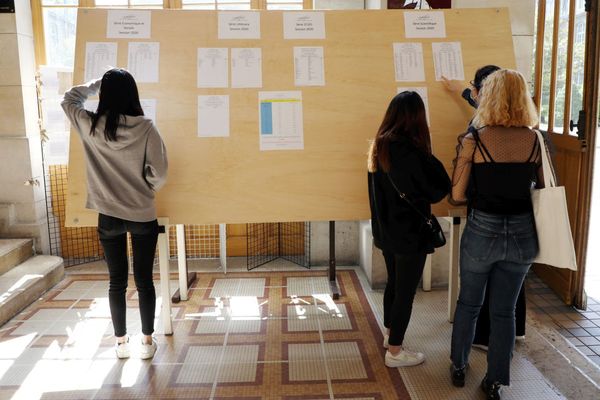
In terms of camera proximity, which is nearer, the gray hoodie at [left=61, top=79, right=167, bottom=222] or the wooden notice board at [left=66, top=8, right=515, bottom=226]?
the gray hoodie at [left=61, top=79, right=167, bottom=222]

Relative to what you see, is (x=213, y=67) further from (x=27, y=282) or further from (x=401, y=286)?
(x=27, y=282)

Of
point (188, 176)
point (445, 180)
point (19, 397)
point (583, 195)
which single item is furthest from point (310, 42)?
point (19, 397)

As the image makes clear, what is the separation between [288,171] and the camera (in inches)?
121

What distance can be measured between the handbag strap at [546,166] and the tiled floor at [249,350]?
1.03 m

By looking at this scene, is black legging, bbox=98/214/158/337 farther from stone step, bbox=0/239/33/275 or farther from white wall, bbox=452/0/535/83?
white wall, bbox=452/0/535/83

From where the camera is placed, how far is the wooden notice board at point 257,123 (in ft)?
9.93

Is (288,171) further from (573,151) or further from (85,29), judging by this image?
(573,151)

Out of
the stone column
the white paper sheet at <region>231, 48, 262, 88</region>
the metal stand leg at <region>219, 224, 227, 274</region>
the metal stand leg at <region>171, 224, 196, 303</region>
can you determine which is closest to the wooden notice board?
the white paper sheet at <region>231, 48, 262, 88</region>

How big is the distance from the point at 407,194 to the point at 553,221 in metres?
0.61

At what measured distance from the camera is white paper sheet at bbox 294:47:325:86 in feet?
10.2

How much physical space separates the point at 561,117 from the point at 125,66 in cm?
281

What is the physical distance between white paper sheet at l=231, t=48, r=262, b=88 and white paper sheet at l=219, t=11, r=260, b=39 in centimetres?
9

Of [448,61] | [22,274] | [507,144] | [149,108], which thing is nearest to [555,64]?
[448,61]

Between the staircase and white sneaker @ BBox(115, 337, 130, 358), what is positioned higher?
the staircase
